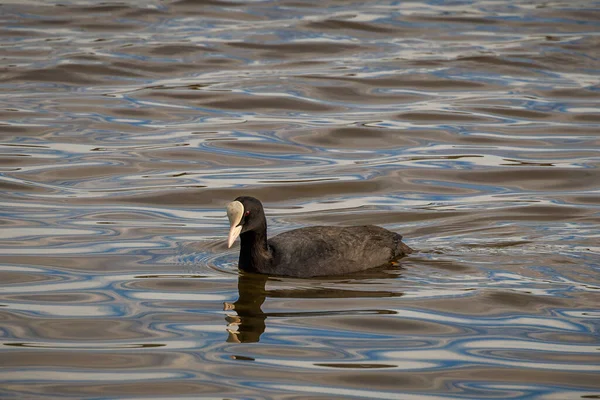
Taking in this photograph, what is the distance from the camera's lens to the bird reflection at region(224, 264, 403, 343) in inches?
316

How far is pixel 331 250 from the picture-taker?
31.0ft

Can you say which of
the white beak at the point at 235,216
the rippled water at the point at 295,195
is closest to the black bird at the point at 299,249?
the white beak at the point at 235,216

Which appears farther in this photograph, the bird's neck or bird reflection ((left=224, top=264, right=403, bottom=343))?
the bird's neck

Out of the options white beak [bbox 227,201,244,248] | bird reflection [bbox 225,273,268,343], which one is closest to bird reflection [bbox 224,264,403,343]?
bird reflection [bbox 225,273,268,343]

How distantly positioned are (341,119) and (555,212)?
5.61 meters

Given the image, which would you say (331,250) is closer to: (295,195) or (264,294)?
(264,294)

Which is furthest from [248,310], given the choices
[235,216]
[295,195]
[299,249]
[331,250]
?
[295,195]

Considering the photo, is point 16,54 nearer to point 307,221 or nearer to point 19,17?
point 19,17

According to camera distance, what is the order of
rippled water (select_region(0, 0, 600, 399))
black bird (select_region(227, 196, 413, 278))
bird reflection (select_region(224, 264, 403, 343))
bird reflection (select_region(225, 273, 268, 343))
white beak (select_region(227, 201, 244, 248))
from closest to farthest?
rippled water (select_region(0, 0, 600, 399))
bird reflection (select_region(225, 273, 268, 343))
bird reflection (select_region(224, 264, 403, 343))
white beak (select_region(227, 201, 244, 248))
black bird (select_region(227, 196, 413, 278))

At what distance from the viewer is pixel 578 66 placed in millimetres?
20844

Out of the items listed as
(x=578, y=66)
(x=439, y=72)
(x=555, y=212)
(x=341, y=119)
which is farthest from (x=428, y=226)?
(x=578, y=66)

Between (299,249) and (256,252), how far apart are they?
37 cm

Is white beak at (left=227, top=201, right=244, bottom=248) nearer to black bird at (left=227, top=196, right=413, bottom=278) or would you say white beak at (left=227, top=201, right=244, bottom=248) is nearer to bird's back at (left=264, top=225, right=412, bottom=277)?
black bird at (left=227, top=196, right=413, bottom=278)

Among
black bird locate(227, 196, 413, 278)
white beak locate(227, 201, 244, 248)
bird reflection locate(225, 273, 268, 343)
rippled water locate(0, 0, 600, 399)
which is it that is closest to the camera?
rippled water locate(0, 0, 600, 399)
